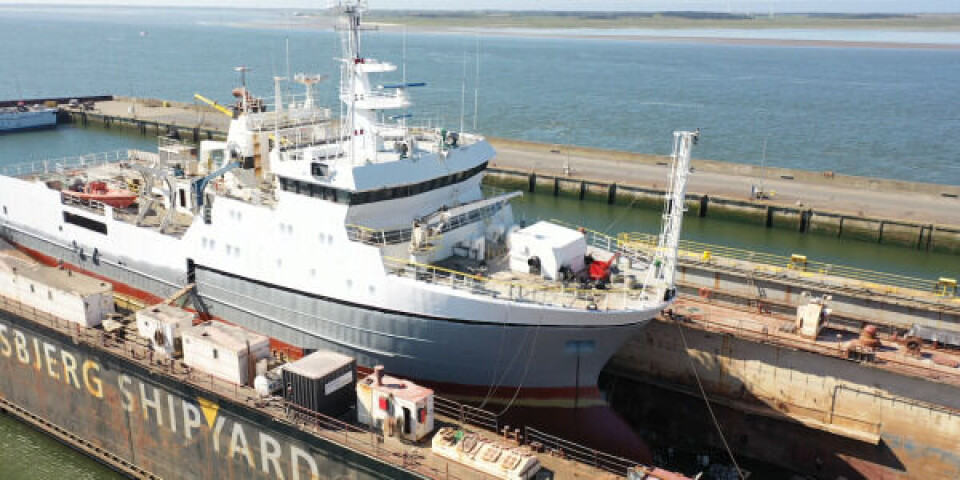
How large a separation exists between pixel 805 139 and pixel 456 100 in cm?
3702

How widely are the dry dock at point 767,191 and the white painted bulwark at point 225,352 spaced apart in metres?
31.3

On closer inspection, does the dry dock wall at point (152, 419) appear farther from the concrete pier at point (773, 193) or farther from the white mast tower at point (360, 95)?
the concrete pier at point (773, 193)

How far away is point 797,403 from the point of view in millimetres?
20828

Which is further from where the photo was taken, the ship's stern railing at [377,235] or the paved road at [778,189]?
the paved road at [778,189]

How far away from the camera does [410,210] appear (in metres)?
20.0

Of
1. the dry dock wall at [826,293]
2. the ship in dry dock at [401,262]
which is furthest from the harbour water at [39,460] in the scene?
the dry dock wall at [826,293]

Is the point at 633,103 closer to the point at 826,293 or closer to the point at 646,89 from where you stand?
the point at 646,89

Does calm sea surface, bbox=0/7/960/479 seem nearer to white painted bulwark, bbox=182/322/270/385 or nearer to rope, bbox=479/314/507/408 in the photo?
white painted bulwark, bbox=182/322/270/385

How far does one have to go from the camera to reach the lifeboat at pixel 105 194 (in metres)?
25.1

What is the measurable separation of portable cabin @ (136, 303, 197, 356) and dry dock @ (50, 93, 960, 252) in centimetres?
3152

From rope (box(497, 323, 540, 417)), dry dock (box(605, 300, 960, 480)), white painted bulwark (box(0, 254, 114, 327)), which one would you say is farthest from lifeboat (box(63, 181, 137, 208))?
dry dock (box(605, 300, 960, 480))

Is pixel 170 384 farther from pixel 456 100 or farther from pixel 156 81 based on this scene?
pixel 156 81

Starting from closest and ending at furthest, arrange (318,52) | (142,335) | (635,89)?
(142,335) < (635,89) < (318,52)

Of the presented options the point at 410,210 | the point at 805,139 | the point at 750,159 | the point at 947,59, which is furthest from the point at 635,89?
the point at 947,59
